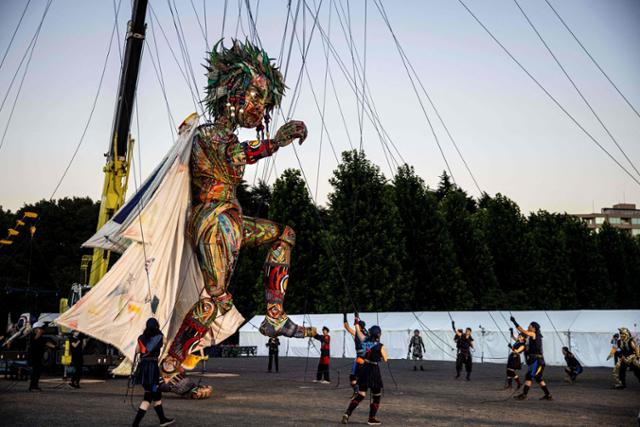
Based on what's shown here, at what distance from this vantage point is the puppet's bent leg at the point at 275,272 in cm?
1548

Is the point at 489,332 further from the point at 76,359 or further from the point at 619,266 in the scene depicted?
the point at 619,266

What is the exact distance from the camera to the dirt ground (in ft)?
39.0

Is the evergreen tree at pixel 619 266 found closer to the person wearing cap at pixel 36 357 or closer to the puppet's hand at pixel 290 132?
the puppet's hand at pixel 290 132

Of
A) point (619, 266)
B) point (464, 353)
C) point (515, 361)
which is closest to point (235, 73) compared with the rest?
point (515, 361)

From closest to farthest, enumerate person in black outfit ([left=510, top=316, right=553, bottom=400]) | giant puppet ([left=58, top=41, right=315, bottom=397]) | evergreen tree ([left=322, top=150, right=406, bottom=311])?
giant puppet ([left=58, top=41, right=315, bottom=397]), person in black outfit ([left=510, top=316, right=553, bottom=400]), evergreen tree ([left=322, top=150, right=406, bottom=311])

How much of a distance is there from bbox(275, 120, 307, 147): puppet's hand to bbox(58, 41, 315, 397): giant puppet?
0.87 metres

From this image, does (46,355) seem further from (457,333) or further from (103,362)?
(457,333)

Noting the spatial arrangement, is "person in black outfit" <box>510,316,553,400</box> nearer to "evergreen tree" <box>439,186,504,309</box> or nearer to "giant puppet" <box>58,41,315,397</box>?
"giant puppet" <box>58,41,315,397</box>

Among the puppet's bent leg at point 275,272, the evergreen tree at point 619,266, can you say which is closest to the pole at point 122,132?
the puppet's bent leg at point 275,272

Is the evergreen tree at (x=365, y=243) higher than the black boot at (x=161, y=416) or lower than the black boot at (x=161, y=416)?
higher

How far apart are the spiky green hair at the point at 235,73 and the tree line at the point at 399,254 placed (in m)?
22.0

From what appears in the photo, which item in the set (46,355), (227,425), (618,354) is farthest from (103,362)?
(618,354)

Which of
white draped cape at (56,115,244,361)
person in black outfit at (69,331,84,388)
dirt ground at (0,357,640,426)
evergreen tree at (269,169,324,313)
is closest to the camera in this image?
dirt ground at (0,357,640,426)

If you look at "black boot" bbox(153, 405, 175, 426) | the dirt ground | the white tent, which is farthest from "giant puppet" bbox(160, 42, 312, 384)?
the white tent
